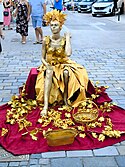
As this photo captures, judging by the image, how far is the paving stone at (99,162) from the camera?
3398 millimetres

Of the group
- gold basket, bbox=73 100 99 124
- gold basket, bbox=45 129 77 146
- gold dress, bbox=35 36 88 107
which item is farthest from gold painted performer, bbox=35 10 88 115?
gold basket, bbox=45 129 77 146

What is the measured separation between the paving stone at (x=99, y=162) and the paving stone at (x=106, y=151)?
0.26 ft

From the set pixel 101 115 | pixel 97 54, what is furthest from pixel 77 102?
pixel 97 54

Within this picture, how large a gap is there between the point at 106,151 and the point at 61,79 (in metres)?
1.47

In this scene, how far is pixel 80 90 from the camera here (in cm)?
484

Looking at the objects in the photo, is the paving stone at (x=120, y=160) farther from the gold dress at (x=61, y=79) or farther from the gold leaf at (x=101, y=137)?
the gold dress at (x=61, y=79)

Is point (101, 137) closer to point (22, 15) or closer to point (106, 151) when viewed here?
point (106, 151)

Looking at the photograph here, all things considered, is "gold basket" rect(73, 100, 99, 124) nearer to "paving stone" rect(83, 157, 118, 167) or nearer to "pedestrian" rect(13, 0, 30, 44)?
"paving stone" rect(83, 157, 118, 167)

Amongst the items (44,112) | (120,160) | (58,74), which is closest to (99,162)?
(120,160)

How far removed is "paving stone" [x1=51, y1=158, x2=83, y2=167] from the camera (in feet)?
11.2

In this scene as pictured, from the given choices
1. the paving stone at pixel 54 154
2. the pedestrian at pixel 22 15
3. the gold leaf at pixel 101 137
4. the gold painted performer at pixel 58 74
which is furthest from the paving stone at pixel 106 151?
the pedestrian at pixel 22 15

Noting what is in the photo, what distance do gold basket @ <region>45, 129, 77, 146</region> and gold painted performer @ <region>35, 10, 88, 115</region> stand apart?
0.98m

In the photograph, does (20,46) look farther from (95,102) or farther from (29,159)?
(29,159)

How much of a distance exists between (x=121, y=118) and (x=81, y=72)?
95cm
